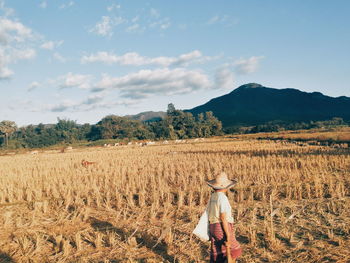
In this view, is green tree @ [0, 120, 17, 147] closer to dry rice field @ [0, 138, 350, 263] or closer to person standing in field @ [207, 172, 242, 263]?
dry rice field @ [0, 138, 350, 263]

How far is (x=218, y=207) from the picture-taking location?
3494 mm

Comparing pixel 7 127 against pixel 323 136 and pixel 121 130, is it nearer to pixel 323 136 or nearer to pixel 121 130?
pixel 121 130

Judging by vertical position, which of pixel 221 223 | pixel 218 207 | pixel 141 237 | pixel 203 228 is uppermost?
pixel 218 207

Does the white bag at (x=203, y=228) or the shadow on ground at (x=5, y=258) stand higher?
the white bag at (x=203, y=228)

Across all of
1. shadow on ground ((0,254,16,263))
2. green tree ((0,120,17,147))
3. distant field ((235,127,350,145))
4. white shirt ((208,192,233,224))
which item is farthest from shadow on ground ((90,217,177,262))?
green tree ((0,120,17,147))

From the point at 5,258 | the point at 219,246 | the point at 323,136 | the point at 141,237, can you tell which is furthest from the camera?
the point at 323,136

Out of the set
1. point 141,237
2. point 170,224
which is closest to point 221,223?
point 141,237

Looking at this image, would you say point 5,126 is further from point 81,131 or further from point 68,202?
point 68,202

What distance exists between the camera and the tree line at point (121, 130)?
66250 millimetres

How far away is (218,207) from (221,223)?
Answer: 20cm

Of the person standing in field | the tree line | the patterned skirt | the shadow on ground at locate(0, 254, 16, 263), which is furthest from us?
the tree line

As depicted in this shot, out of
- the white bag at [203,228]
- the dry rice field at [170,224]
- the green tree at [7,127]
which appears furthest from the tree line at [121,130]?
the white bag at [203,228]

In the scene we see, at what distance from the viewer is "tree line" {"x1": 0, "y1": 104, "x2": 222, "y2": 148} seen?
66.2m

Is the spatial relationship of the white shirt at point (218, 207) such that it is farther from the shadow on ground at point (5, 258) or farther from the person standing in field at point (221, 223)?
the shadow on ground at point (5, 258)
